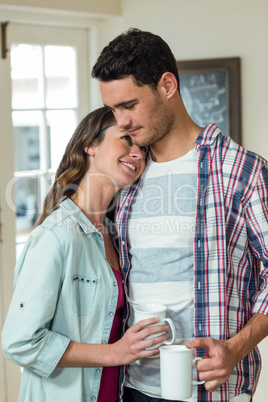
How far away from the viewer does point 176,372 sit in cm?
133

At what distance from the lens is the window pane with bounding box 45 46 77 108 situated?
348cm

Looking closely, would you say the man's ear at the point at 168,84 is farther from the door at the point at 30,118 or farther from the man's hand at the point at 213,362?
the door at the point at 30,118

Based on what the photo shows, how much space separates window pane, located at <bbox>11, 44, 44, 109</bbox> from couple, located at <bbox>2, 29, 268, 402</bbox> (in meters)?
1.71

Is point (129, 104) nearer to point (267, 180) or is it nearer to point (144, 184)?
point (144, 184)

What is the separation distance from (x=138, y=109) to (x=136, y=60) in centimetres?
14

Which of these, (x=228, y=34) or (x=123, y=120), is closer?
(x=123, y=120)

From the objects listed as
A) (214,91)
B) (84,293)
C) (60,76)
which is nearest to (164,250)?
(84,293)

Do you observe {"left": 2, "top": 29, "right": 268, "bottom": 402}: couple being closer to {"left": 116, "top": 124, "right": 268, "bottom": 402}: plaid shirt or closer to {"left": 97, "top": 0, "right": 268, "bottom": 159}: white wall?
{"left": 116, "top": 124, "right": 268, "bottom": 402}: plaid shirt

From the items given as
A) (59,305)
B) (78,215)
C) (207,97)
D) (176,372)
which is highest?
(207,97)

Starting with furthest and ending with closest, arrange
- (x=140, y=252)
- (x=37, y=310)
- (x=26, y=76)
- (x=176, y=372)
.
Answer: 1. (x=26, y=76)
2. (x=140, y=252)
3. (x=37, y=310)
4. (x=176, y=372)

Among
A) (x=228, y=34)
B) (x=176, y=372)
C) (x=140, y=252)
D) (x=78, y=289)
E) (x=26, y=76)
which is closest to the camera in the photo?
(x=176, y=372)

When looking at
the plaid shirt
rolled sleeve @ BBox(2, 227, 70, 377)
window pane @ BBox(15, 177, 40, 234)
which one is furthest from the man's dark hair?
window pane @ BBox(15, 177, 40, 234)

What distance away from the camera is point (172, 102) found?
5.51ft

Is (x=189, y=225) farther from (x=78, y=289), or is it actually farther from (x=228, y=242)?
(x=78, y=289)
